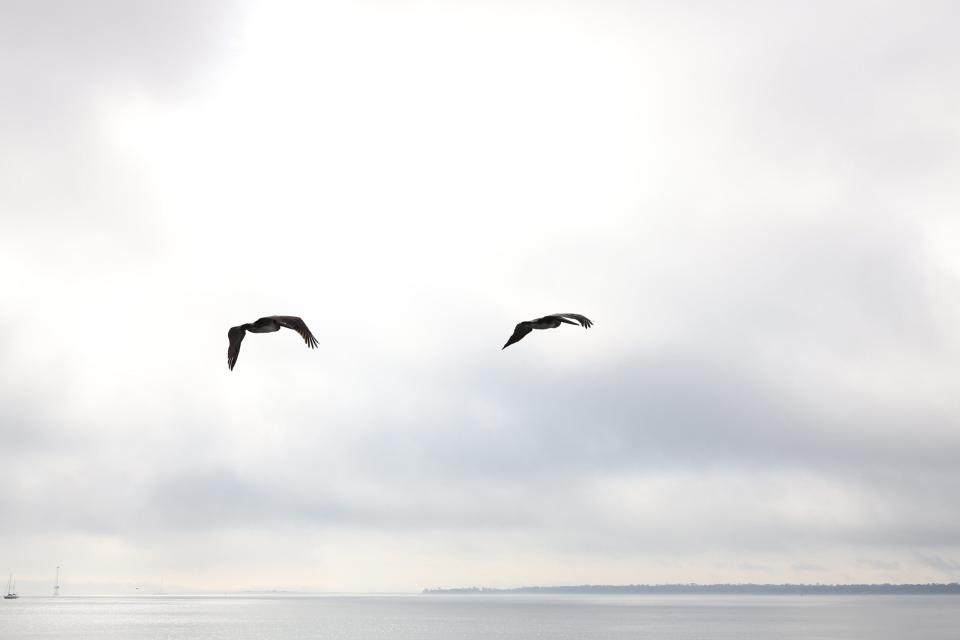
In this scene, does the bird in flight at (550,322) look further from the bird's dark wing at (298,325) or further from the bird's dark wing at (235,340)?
the bird's dark wing at (235,340)

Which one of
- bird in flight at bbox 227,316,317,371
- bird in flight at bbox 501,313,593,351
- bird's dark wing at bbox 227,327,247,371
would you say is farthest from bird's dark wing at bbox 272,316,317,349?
bird in flight at bbox 501,313,593,351

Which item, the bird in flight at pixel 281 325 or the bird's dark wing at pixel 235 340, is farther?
the bird's dark wing at pixel 235 340

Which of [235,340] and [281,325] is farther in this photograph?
[235,340]

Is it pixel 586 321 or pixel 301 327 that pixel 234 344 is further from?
pixel 586 321

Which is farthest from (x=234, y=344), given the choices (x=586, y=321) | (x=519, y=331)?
(x=586, y=321)

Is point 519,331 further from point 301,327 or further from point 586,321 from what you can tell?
point 301,327

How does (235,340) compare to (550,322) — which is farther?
(235,340)

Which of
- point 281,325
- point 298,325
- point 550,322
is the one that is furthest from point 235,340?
point 550,322

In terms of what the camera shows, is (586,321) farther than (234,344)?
No

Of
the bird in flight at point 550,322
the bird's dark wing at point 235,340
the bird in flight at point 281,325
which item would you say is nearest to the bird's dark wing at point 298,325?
the bird in flight at point 281,325

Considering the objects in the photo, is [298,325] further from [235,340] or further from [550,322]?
[550,322]

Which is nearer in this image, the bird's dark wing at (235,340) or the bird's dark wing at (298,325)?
the bird's dark wing at (298,325)

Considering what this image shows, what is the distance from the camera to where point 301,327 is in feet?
112

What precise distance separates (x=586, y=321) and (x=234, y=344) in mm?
13555
